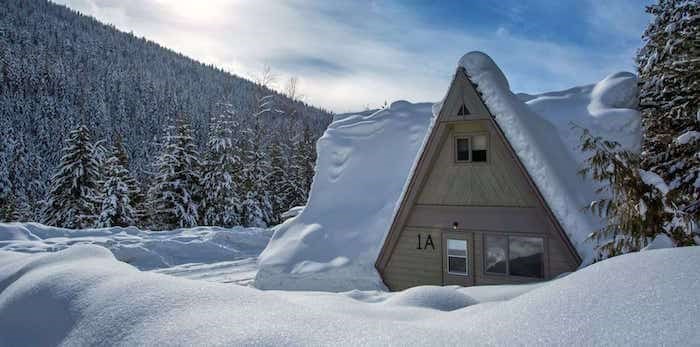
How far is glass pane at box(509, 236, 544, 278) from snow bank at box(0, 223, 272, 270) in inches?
507

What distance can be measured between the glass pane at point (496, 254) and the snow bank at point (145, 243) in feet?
40.5

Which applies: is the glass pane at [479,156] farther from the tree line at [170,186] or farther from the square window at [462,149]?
the tree line at [170,186]

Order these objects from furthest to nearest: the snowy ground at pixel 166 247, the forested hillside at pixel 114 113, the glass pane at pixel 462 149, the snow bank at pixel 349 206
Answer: the forested hillside at pixel 114 113, the snowy ground at pixel 166 247, the snow bank at pixel 349 206, the glass pane at pixel 462 149

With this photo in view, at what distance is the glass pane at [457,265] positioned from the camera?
949 centimetres

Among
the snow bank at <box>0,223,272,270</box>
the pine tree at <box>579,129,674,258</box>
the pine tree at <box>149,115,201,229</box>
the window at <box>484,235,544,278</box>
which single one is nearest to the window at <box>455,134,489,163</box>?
the window at <box>484,235,544,278</box>

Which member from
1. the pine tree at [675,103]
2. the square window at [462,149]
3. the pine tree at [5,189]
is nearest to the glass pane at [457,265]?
the square window at [462,149]

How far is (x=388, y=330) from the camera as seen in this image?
1.79m

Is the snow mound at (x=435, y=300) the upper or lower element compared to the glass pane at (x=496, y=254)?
upper

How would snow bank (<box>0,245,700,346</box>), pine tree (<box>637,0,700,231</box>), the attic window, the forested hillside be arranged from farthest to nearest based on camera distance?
the forested hillside → the attic window → pine tree (<box>637,0,700,231</box>) → snow bank (<box>0,245,700,346</box>)

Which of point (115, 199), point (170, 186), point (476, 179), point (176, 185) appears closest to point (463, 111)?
point (476, 179)

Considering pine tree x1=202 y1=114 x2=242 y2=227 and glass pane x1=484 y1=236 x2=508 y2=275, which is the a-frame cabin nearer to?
glass pane x1=484 y1=236 x2=508 y2=275

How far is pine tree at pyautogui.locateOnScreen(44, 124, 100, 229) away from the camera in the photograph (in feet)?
92.7

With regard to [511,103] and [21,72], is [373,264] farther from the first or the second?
[21,72]

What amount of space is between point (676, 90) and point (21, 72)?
4957 inches
